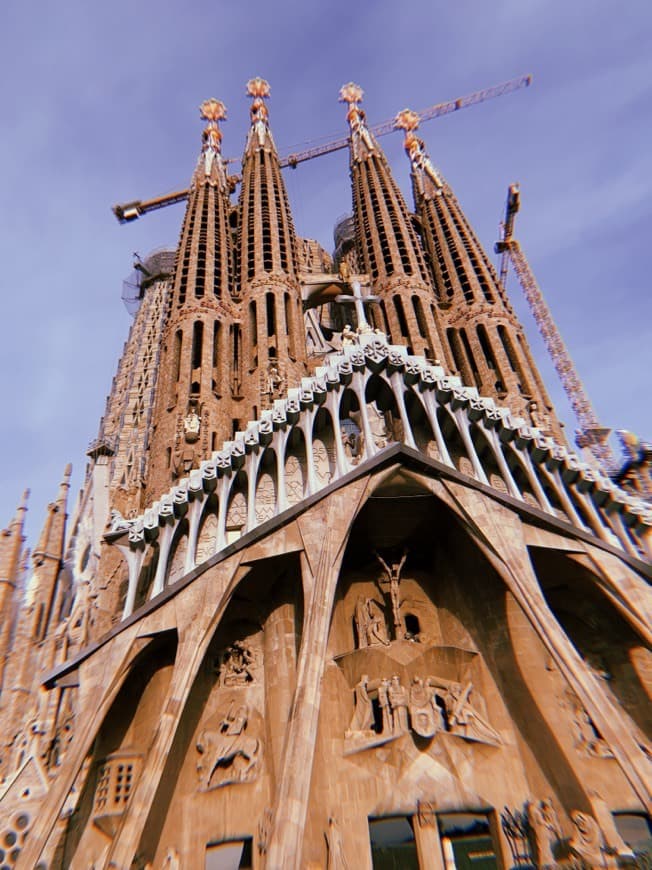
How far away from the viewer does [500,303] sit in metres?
23.0

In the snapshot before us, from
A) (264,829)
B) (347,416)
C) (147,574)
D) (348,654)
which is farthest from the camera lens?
(347,416)

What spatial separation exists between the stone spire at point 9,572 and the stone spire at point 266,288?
10.3m

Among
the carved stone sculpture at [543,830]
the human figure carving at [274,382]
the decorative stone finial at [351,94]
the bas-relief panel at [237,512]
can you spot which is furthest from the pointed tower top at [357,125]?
the carved stone sculpture at [543,830]

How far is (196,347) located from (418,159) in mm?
18318

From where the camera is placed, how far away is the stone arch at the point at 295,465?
1445 centimetres

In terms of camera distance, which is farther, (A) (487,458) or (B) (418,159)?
(B) (418,159)

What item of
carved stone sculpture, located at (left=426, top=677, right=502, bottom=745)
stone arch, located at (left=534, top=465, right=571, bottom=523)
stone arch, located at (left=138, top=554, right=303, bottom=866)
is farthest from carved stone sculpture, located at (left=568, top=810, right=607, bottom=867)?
stone arch, located at (left=534, top=465, right=571, bottom=523)

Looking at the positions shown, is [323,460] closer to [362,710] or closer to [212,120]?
[362,710]

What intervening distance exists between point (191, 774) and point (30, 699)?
322 inches

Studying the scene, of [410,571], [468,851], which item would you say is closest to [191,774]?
[468,851]

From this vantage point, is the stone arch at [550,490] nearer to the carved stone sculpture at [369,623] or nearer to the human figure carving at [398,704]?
the carved stone sculpture at [369,623]

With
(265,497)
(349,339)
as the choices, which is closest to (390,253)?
(349,339)

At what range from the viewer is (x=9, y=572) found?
71.1 feet

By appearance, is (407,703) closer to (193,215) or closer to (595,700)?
(595,700)
